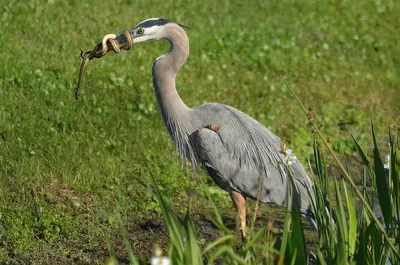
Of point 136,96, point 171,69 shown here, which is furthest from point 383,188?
point 136,96

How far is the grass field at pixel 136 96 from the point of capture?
19.4ft

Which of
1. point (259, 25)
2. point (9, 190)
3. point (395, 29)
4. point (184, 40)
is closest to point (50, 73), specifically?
point (9, 190)

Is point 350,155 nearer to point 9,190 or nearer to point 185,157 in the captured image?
point 185,157

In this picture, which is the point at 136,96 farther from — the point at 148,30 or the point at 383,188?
the point at 383,188

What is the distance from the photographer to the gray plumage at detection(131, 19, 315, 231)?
5.62m

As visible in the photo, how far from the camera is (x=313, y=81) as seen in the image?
9.00 meters

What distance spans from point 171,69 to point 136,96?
7.37 feet

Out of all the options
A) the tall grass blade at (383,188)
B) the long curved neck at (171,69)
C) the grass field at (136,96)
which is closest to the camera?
the tall grass blade at (383,188)

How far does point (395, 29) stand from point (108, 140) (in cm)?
533

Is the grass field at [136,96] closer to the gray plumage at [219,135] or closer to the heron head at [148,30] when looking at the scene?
the gray plumage at [219,135]

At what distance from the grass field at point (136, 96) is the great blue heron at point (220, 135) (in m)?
0.68

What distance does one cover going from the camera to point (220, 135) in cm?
563

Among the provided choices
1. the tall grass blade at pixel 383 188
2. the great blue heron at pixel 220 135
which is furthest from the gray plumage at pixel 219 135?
the tall grass blade at pixel 383 188

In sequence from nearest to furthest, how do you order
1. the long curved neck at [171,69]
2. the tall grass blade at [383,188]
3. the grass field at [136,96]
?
the tall grass blade at [383,188]
the long curved neck at [171,69]
the grass field at [136,96]
